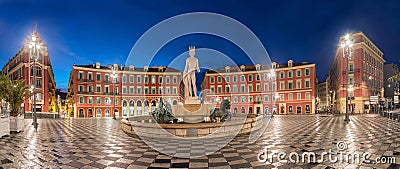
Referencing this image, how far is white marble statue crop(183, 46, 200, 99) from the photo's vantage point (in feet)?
46.4

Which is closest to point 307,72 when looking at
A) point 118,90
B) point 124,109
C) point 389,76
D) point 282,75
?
point 282,75

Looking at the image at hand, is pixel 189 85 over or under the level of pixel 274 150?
over

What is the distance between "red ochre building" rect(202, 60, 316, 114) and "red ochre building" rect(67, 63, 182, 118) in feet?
39.4

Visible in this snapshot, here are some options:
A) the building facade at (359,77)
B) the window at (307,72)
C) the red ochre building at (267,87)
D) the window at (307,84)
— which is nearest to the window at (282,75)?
the red ochre building at (267,87)

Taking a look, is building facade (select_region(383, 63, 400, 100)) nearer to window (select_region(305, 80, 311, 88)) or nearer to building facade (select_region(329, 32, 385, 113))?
building facade (select_region(329, 32, 385, 113))

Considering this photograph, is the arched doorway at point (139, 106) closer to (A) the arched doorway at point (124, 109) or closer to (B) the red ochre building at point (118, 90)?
(B) the red ochre building at point (118, 90)

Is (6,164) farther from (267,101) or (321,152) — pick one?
(267,101)

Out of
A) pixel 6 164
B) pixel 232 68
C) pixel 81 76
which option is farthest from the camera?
pixel 232 68

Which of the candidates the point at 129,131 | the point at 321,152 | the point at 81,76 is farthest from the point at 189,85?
the point at 81,76

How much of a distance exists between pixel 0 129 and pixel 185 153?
378 inches

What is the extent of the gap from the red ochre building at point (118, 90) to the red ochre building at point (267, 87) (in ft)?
39.4

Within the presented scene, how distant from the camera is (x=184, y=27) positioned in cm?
989

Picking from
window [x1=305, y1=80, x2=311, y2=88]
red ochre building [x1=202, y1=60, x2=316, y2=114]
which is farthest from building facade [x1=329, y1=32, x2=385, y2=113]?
window [x1=305, y1=80, x2=311, y2=88]

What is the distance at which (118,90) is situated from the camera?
52094mm
